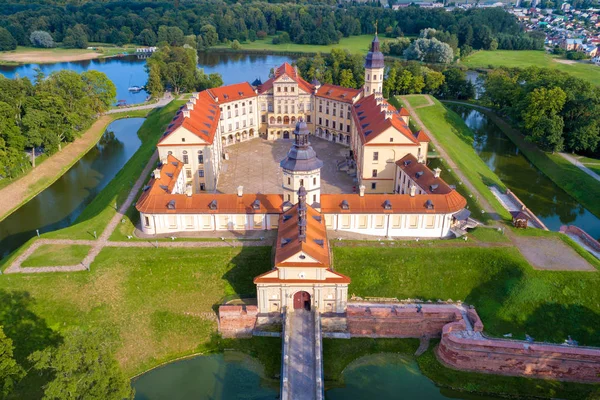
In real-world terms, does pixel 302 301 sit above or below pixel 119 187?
below

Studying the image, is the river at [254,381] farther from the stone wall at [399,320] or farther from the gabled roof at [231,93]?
the gabled roof at [231,93]

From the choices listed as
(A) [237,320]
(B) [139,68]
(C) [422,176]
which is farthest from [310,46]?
(A) [237,320]

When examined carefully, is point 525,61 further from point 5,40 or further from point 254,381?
point 5,40

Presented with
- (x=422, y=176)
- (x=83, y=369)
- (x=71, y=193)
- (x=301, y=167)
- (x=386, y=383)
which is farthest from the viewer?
(x=71, y=193)

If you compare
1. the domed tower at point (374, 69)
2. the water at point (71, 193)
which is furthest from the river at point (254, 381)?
the domed tower at point (374, 69)

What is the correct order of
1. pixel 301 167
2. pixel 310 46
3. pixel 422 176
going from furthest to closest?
pixel 310 46
pixel 422 176
pixel 301 167

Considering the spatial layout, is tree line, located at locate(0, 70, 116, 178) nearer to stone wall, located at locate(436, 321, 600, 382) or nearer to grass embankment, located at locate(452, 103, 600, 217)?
stone wall, located at locate(436, 321, 600, 382)

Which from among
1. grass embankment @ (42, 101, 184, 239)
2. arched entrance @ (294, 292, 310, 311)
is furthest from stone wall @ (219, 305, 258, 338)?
grass embankment @ (42, 101, 184, 239)

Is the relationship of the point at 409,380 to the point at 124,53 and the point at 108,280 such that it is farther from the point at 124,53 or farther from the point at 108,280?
the point at 124,53
